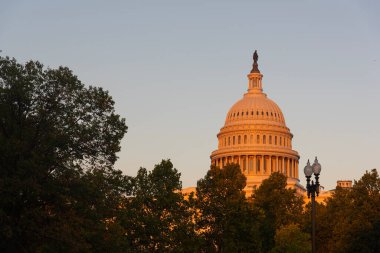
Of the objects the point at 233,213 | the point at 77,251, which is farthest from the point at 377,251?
the point at 77,251

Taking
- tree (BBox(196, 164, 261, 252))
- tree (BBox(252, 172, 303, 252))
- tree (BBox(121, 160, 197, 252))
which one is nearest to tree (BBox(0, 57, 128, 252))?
tree (BBox(121, 160, 197, 252))

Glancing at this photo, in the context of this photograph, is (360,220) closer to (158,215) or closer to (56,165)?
(158,215)

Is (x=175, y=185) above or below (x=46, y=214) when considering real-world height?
above

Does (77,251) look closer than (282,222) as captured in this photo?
Yes

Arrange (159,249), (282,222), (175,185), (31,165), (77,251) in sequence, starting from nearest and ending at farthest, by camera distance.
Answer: (31,165)
(77,251)
(159,249)
(175,185)
(282,222)

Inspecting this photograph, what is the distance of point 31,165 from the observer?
53844 mm

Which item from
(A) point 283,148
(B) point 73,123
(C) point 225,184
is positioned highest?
(A) point 283,148

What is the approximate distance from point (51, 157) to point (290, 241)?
51684 mm

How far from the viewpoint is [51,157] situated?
56.0m

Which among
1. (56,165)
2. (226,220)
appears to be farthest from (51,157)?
(226,220)

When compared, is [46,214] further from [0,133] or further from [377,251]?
[377,251]

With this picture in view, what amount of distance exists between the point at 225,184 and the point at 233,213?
4009 millimetres

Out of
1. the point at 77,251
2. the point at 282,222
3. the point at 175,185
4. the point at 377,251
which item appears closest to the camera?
the point at 77,251

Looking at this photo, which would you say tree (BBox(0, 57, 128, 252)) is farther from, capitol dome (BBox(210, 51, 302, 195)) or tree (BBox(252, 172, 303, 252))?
capitol dome (BBox(210, 51, 302, 195))
